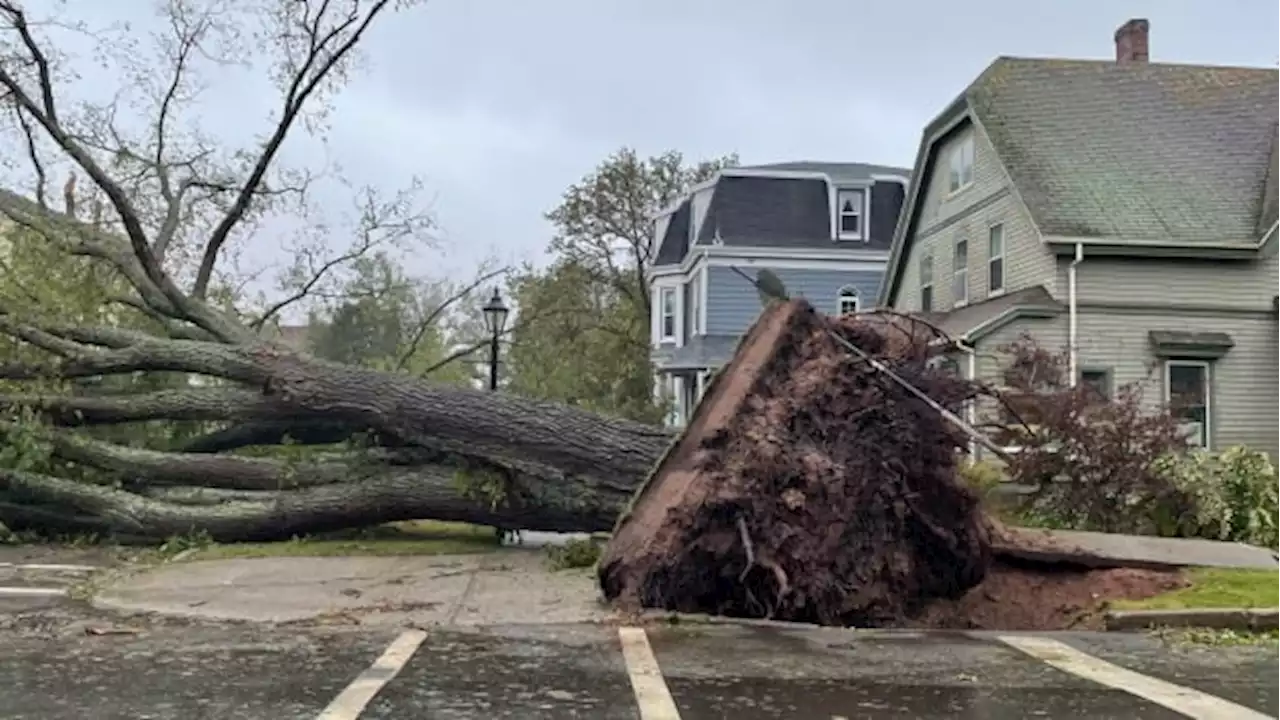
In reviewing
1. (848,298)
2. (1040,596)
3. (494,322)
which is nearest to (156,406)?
(494,322)

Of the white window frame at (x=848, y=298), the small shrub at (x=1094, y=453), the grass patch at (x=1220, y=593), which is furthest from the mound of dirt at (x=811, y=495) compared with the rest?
the white window frame at (x=848, y=298)

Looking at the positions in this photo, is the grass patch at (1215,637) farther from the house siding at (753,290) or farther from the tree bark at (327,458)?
the house siding at (753,290)

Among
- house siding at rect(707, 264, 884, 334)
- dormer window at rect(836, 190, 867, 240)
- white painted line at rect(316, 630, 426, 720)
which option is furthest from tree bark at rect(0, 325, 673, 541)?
dormer window at rect(836, 190, 867, 240)

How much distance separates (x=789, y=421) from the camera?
953 cm

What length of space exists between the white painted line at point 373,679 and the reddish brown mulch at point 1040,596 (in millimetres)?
4544

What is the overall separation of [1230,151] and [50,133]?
751 inches

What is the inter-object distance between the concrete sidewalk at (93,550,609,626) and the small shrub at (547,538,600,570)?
21 cm

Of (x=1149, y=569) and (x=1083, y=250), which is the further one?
(x=1083, y=250)

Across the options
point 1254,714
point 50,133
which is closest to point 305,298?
point 50,133

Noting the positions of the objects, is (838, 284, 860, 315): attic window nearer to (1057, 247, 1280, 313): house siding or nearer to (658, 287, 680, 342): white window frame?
(658, 287, 680, 342): white window frame

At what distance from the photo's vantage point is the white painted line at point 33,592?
951 centimetres

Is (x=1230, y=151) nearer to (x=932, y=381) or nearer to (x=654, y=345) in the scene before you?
(x=932, y=381)

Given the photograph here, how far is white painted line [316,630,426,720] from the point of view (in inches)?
210

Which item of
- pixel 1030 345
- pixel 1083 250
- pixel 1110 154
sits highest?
pixel 1110 154
